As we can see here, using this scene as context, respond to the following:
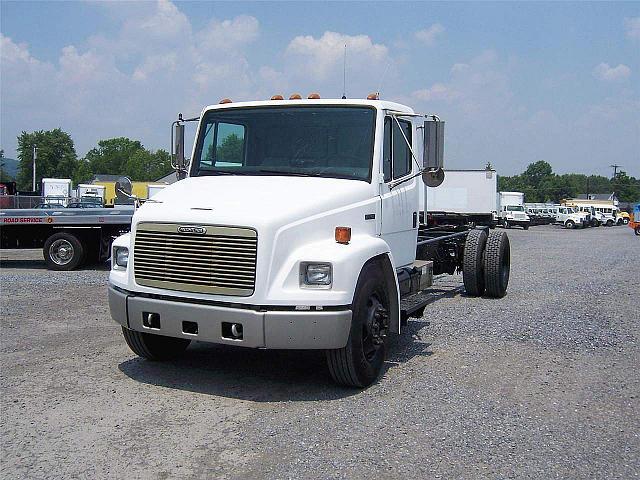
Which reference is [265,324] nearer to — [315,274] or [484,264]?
[315,274]

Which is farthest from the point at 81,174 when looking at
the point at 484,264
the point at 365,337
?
the point at 365,337

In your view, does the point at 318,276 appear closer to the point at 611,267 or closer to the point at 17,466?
the point at 17,466

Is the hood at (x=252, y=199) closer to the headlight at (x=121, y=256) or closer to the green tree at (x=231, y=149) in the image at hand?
the green tree at (x=231, y=149)

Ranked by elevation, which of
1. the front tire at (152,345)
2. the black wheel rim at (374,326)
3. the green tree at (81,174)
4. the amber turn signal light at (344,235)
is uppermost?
the green tree at (81,174)

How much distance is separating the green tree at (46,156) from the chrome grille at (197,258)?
97642 millimetres

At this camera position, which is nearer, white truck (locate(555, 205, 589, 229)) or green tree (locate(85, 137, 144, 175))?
white truck (locate(555, 205, 589, 229))

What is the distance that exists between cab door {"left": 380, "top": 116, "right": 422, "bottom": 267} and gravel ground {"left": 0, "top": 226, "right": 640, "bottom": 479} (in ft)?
3.89

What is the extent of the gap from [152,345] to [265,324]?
183 cm

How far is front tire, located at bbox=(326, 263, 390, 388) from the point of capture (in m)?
5.77

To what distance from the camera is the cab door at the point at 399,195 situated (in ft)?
22.5

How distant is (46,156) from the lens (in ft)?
332

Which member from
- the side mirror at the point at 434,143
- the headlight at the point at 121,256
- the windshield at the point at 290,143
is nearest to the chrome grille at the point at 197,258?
the headlight at the point at 121,256

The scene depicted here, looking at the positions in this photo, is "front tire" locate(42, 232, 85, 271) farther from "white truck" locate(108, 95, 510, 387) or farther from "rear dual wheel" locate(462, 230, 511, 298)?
"white truck" locate(108, 95, 510, 387)

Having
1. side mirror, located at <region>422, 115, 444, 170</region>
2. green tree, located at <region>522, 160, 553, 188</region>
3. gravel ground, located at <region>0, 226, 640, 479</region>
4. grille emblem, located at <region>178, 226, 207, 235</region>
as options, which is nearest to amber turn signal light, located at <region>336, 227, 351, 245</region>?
grille emblem, located at <region>178, 226, 207, 235</region>
